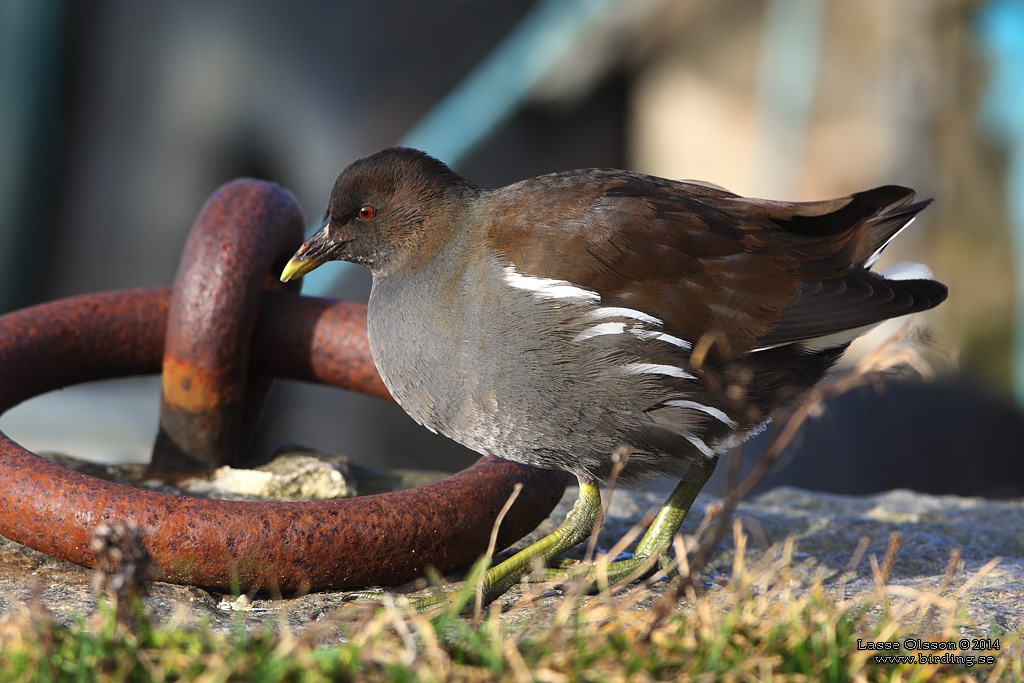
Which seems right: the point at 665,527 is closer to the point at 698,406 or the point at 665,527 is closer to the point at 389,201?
the point at 698,406

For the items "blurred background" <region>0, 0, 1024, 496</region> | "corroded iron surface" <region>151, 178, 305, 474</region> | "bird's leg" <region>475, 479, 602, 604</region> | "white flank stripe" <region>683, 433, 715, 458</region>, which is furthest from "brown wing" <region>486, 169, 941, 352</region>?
"blurred background" <region>0, 0, 1024, 496</region>

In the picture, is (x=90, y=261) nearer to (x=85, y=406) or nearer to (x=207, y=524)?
(x=85, y=406)

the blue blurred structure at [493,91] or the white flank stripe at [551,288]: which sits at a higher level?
the blue blurred structure at [493,91]

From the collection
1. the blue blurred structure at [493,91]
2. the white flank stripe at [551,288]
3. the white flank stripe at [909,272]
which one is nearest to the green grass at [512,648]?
the white flank stripe at [551,288]

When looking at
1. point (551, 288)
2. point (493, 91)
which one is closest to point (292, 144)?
point (493, 91)

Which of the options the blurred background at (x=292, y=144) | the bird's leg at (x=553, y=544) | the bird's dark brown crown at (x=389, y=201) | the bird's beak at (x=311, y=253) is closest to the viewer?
the bird's leg at (x=553, y=544)

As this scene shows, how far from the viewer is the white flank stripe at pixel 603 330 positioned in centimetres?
315

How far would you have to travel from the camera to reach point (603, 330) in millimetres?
3148

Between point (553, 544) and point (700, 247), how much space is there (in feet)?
3.44

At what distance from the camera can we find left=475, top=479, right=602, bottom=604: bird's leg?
10.7 ft

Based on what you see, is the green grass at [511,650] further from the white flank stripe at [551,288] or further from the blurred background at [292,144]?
the blurred background at [292,144]

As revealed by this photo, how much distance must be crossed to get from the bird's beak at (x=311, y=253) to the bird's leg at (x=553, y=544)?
121 cm

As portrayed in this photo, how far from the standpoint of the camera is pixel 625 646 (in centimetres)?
223

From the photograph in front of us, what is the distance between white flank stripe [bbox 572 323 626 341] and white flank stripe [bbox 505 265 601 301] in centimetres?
8
